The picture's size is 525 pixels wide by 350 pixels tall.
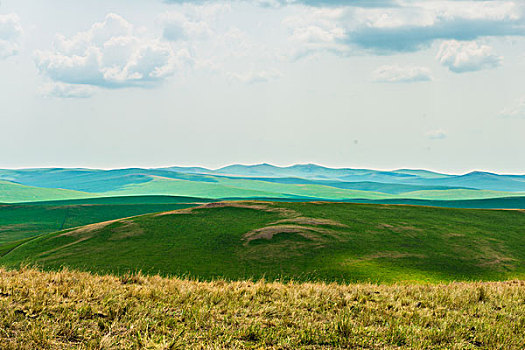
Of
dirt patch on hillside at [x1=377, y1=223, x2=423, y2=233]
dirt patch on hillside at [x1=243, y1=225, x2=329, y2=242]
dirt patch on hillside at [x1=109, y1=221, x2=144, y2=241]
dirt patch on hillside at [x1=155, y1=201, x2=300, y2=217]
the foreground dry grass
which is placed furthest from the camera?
dirt patch on hillside at [x1=155, y1=201, x2=300, y2=217]

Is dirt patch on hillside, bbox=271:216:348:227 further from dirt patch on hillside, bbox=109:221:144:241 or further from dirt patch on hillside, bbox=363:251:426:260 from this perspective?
dirt patch on hillside, bbox=109:221:144:241

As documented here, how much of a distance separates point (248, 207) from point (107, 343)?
55.4 metres

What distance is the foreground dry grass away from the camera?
9227 millimetres

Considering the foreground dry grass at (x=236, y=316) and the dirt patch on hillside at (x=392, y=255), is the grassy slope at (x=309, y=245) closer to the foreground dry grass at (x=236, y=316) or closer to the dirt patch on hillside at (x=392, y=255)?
the dirt patch on hillside at (x=392, y=255)

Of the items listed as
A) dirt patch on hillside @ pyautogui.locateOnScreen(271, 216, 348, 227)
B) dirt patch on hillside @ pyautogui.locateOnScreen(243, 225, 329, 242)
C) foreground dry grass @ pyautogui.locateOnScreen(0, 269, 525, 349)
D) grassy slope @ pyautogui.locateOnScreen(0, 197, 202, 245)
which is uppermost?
foreground dry grass @ pyautogui.locateOnScreen(0, 269, 525, 349)

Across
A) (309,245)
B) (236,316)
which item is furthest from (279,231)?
(236,316)

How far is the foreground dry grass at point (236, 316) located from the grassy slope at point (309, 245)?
67.0 ft

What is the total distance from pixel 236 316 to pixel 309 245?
110ft

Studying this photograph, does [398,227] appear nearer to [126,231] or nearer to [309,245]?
[309,245]

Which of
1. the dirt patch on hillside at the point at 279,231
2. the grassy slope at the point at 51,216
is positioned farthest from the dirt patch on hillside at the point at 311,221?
the grassy slope at the point at 51,216

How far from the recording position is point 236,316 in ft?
35.7

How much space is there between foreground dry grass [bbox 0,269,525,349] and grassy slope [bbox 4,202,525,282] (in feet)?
67.0

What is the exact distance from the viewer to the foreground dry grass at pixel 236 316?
30.3 feet

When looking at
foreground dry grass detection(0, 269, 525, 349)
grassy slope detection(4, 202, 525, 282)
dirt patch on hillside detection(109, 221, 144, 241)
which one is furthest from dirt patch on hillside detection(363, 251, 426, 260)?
dirt patch on hillside detection(109, 221, 144, 241)
